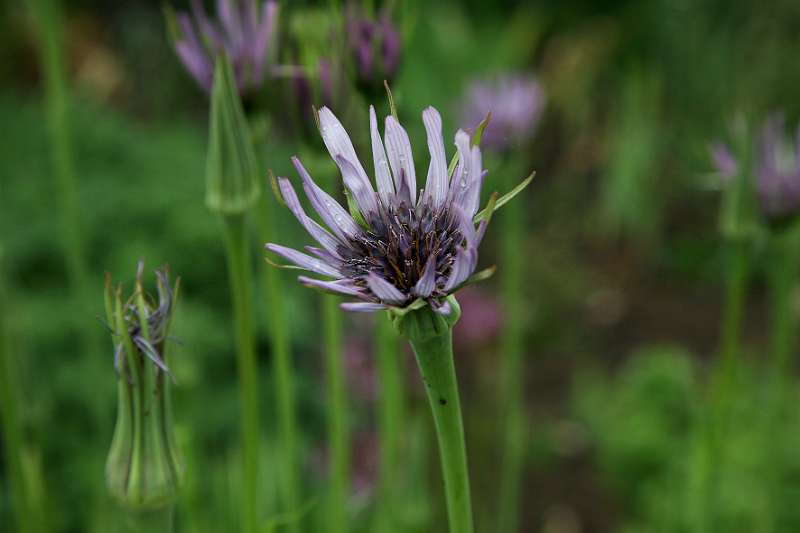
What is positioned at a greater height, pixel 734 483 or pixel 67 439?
pixel 67 439

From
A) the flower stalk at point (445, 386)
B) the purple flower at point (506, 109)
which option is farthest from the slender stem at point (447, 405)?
the purple flower at point (506, 109)

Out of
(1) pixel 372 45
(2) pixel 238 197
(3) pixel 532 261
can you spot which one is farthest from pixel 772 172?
(3) pixel 532 261

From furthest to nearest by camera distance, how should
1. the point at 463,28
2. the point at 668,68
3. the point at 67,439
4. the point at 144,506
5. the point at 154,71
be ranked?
the point at 154,71 → the point at 463,28 → the point at 668,68 → the point at 67,439 → the point at 144,506

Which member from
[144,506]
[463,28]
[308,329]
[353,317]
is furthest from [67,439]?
[463,28]

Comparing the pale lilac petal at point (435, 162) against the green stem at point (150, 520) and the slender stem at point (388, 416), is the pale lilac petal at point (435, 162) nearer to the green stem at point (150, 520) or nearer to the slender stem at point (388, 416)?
the green stem at point (150, 520)

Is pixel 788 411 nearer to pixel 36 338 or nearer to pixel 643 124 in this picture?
pixel 36 338

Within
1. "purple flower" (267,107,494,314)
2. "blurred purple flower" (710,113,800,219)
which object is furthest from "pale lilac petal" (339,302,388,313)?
"blurred purple flower" (710,113,800,219)
